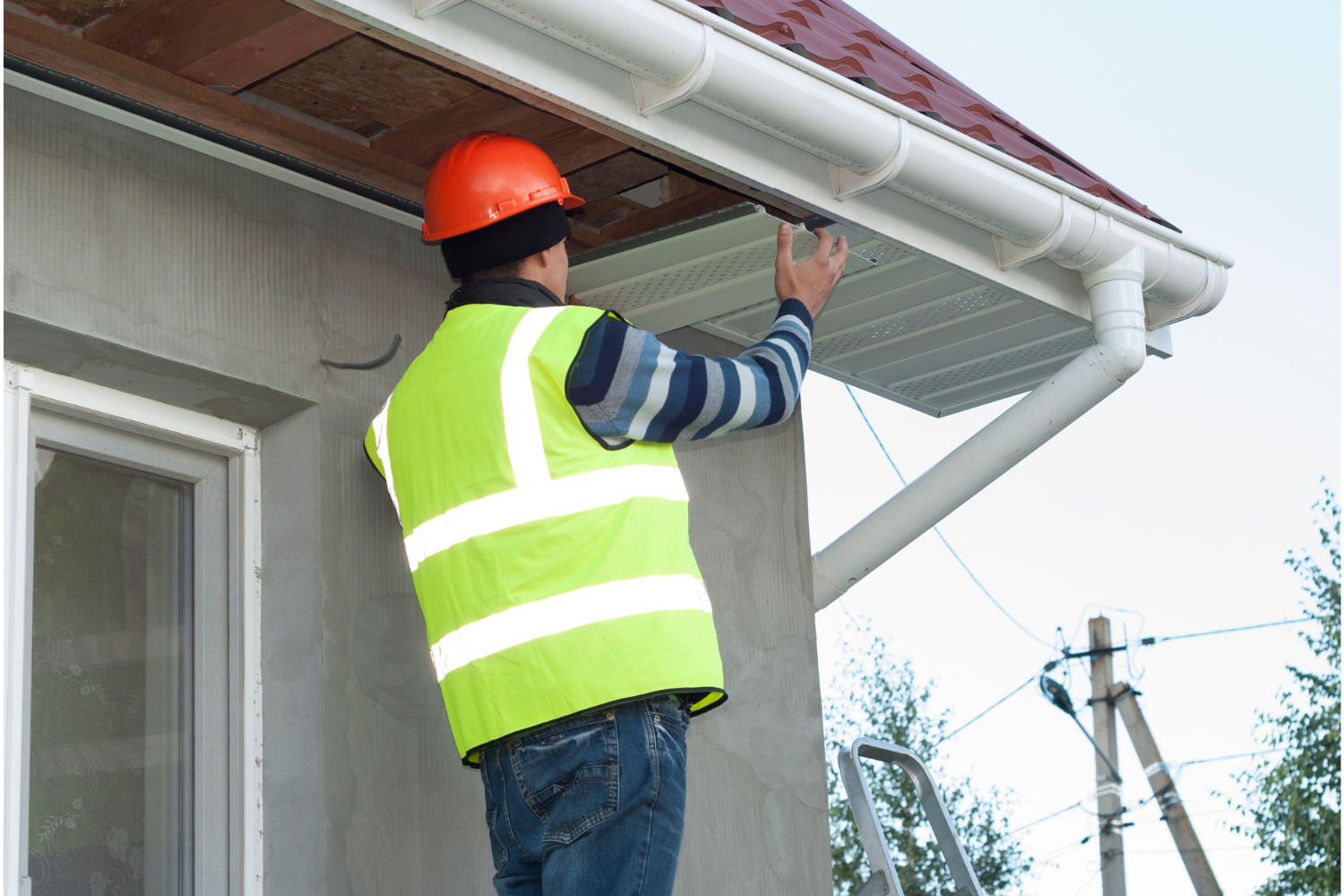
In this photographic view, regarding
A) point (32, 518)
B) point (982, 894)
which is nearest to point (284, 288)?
point (32, 518)

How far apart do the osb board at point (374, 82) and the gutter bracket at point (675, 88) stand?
435mm

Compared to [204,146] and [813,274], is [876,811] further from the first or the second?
[204,146]

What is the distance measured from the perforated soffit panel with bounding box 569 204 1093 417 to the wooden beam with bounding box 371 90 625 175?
23 centimetres

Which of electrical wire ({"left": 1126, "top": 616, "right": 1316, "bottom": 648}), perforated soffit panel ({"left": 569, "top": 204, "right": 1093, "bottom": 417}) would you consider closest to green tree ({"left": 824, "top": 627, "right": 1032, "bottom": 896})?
electrical wire ({"left": 1126, "top": 616, "right": 1316, "bottom": 648})

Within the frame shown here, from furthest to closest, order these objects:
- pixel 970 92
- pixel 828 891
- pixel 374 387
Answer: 1. pixel 970 92
2. pixel 828 891
3. pixel 374 387

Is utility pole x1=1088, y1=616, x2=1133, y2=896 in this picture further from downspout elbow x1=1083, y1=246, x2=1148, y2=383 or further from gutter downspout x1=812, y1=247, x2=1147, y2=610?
downspout elbow x1=1083, y1=246, x2=1148, y2=383

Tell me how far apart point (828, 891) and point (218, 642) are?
1.85 metres

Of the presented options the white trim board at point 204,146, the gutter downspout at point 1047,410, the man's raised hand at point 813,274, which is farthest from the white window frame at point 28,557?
the gutter downspout at point 1047,410

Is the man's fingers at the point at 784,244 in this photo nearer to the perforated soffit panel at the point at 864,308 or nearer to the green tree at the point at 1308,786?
the perforated soffit panel at the point at 864,308

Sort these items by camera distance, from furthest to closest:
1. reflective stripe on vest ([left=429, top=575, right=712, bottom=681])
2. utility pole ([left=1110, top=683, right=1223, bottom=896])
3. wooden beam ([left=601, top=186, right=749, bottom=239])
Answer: utility pole ([left=1110, top=683, right=1223, bottom=896]) < wooden beam ([left=601, top=186, right=749, bottom=239]) < reflective stripe on vest ([left=429, top=575, right=712, bottom=681])

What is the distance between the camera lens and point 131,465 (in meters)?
3.18

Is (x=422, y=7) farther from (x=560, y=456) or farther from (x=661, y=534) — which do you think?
(x=661, y=534)

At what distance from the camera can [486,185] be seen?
304cm

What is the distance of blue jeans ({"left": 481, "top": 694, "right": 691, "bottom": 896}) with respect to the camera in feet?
8.19
